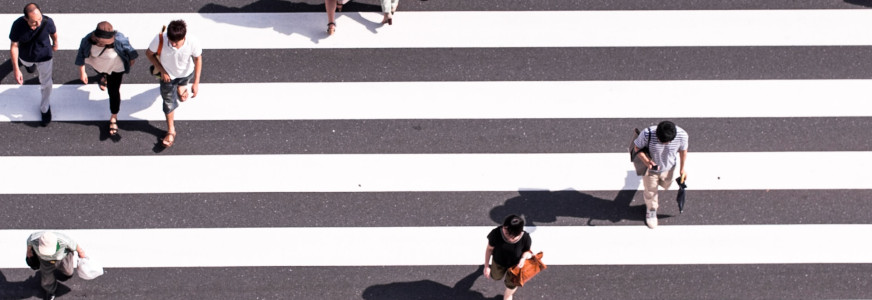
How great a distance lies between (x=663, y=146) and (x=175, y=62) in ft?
14.3

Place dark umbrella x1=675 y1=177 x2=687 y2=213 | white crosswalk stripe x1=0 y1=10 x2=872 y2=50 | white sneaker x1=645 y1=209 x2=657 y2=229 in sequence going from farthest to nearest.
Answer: white crosswalk stripe x1=0 y1=10 x2=872 y2=50, white sneaker x1=645 y1=209 x2=657 y2=229, dark umbrella x1=675 y1=177 x2=687 y2=213

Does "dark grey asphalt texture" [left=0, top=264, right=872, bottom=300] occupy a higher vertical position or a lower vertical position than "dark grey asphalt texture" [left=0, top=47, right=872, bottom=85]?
lower

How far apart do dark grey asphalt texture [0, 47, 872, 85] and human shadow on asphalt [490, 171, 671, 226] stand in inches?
47.4

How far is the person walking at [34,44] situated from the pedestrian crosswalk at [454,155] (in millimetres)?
554

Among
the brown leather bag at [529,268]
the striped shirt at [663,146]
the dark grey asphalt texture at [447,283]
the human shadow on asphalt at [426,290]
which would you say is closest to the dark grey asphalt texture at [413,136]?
the striped shirt at [663,146]

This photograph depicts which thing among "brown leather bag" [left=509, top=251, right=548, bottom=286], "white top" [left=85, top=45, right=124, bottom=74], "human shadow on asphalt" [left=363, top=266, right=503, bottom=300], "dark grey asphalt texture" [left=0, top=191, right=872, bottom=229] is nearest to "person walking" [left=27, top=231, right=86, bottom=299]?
"dark grey asphalt texture" [left=0, top=191, right=872, bottom=229]

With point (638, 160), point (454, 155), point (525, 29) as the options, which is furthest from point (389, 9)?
point (638, 160)

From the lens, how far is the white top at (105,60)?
791 centimetres

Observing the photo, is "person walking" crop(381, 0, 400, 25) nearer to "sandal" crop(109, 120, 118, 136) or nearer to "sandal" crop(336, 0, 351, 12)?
"sandal" crop(336, 0, 351, 12)

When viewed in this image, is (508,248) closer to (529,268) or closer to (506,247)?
(506,247)

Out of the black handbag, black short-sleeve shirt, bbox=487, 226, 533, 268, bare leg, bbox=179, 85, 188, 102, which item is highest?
bare leg, bbox=179, 85, 188, 102

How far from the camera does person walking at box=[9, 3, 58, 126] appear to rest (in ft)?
26.2

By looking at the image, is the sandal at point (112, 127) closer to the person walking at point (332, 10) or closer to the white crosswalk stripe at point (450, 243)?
the white crosswalk stripe at point (450, 243)

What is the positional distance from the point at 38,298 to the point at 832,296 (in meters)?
7.50
